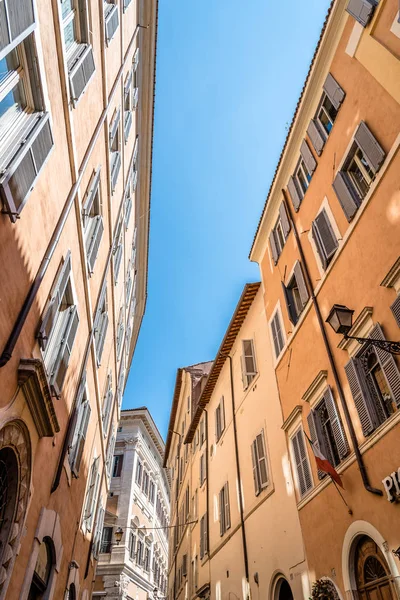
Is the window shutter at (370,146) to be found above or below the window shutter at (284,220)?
below

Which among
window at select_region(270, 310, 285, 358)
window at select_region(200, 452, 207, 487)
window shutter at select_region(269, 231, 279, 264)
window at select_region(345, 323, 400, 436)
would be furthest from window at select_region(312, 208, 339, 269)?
window at select_region(200, 452, 207, 487)

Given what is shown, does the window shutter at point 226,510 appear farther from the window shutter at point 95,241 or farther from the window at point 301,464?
the window shutter at point 95,241

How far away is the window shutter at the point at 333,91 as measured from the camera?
932 centimetres

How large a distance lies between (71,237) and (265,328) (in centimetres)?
734

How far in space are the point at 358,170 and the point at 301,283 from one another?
2.82 meters

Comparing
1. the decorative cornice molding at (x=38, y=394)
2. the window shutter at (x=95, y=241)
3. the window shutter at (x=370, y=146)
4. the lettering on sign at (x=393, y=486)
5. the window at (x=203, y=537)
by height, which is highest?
the window shutter at (x=95, y=241)

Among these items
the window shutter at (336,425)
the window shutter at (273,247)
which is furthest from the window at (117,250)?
the window shutter at (336,425)

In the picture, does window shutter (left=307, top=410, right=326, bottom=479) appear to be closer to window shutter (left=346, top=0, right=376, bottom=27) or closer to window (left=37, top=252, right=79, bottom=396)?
window (left=37, top=252, right=79, bottom=396)

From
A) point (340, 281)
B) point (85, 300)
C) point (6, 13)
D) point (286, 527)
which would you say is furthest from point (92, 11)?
point (286, 527)

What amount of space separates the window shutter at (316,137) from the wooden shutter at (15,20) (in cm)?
671

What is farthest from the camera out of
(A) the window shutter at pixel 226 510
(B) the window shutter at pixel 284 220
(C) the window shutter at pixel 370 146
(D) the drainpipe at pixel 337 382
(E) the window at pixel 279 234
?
(A) the window shutter at pixel 226 510

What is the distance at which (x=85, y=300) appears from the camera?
9609 millimetres

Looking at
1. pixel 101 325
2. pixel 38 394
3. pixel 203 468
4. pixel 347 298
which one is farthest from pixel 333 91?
pixel 203 468

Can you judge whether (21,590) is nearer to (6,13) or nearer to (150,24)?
(6,13)
